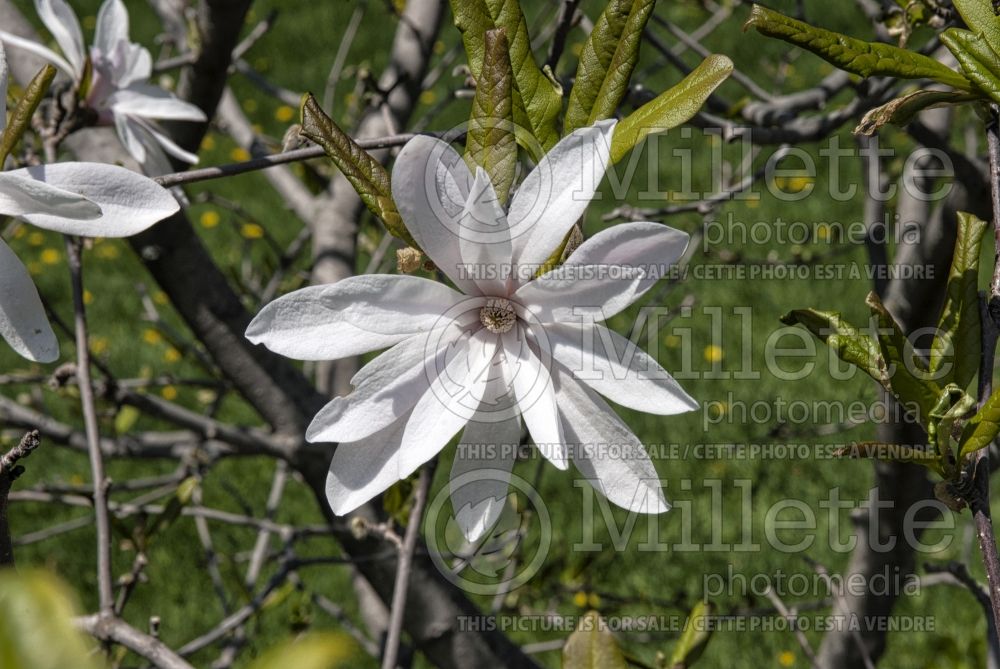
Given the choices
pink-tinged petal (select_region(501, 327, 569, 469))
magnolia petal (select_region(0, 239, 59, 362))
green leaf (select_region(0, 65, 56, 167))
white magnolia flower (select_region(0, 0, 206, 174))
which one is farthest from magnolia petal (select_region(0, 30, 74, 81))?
pink-tinged petal (select_region(501, 327, 569, 469))

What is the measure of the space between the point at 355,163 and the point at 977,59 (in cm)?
51

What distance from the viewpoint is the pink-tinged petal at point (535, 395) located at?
737 millimetres

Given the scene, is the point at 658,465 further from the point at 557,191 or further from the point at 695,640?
the point at 557,191

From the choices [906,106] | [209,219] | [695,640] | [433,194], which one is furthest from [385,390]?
[209,219]

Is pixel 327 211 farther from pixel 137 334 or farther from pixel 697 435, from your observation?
pixel 137 334

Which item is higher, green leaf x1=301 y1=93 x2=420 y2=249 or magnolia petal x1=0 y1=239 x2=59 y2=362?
green leaf x1=301 y1=93 x2=420 y2=249

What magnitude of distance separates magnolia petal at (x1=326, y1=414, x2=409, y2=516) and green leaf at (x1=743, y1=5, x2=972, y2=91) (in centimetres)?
43

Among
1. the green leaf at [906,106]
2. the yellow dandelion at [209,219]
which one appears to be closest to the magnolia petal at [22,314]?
the green leaf at [906,106]

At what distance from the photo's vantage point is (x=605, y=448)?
809 mm

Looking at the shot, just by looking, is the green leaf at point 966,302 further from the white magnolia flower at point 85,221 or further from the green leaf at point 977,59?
the white magnolia flower at point 85,221

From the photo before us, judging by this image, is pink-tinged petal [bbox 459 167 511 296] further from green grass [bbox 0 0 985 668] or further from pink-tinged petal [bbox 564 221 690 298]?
green grass [bbox 0 0 985 668]

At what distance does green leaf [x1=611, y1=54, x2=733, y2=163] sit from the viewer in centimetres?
75

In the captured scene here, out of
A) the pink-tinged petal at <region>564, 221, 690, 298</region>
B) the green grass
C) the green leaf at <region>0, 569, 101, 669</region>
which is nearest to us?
the green leaf at <region>0, 569, 101, 669</region>

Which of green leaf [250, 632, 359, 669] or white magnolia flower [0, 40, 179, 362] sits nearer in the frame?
green leaf [250, 632, 359, 669]
